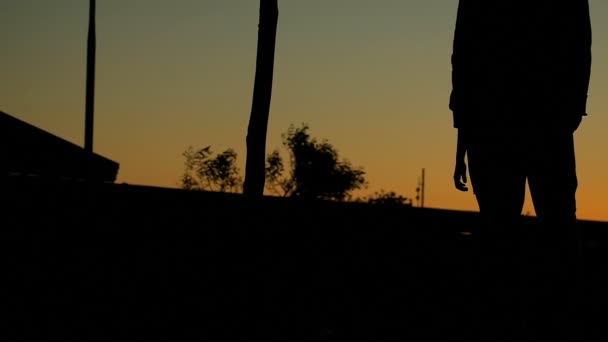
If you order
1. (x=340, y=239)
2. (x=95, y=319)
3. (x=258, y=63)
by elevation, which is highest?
(x=258, y=63)

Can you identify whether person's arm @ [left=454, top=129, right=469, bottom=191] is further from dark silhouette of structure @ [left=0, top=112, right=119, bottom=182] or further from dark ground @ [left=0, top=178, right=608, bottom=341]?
dark silhouette of structure @ [left=0, top=112, right=119, bottom=182]

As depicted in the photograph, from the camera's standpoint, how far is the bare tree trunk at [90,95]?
32.6m

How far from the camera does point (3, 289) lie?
23.9 ft

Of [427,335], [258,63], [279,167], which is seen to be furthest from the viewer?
[279,167]

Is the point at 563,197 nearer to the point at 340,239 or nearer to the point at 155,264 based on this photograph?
the point at 155,264

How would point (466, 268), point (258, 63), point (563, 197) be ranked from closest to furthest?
point (563, 197) < point (466, 268) < point (258, 63)

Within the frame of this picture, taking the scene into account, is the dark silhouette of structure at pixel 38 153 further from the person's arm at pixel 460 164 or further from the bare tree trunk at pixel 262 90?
the person's arm at pixel 460 164

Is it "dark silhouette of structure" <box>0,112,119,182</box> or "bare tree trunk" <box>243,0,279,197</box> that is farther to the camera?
"dark silhouette of structure" <box>0,112,119,182</box>

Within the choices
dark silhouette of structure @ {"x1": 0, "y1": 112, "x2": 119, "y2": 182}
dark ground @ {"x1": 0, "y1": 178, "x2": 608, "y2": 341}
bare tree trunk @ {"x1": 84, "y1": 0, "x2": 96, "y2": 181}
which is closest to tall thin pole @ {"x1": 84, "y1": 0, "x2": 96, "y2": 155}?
bare tree trunk @ {"x1": 84, "y1": 0, "x2": 96, "y2": 181}

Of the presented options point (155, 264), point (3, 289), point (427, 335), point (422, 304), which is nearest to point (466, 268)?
point (422, 304)

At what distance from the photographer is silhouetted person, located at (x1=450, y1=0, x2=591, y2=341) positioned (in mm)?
5684

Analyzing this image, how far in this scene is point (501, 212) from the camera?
5.81 meters

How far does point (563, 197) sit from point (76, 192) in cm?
587

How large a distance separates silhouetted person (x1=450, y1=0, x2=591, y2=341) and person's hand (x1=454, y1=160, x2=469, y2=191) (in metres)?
0.42
